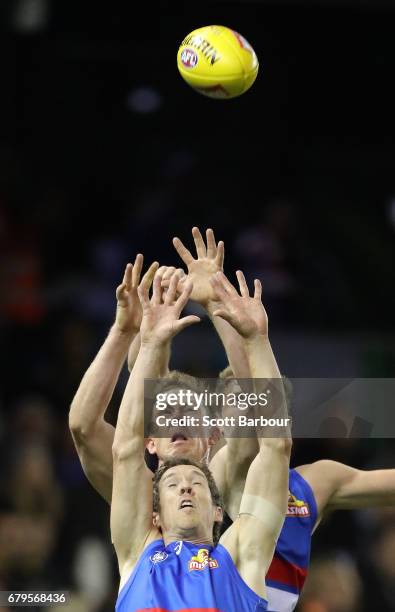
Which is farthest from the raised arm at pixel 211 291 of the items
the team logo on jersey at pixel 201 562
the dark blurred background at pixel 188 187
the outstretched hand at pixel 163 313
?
the dark blurred background at pixel 188 187

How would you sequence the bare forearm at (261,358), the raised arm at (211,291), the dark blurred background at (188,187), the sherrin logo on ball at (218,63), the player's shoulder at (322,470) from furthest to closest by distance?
the dark blurred background at (188,187)
the sherrin logo on ball at (218,63)
the player's shoulder at (322,470)
the raised arm at (211,291)
the bare forearm at (261,358)

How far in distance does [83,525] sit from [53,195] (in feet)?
10.7

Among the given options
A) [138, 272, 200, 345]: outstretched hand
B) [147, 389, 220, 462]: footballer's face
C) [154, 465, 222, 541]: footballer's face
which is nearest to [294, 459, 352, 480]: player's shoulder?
[147, 389, 220, 462]: footballer's face

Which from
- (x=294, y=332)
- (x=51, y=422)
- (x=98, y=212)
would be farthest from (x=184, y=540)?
(x=98, y=212)

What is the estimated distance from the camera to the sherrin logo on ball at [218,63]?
525 cm

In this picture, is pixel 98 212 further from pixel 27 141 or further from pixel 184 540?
pixel 184 540

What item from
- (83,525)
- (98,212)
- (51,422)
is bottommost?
(83,525)

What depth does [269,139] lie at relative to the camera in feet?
34.1

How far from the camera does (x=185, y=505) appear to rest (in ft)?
14.1

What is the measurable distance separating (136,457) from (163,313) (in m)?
0.56

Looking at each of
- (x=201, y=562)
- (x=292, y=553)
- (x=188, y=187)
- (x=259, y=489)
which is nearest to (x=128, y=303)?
(x=259, y=489)

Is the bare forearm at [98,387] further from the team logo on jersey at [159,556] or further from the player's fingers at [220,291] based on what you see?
the team logo on jersey at [159,556]

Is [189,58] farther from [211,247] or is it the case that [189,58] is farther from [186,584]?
[186,584]

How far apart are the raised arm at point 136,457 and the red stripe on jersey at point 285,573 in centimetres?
67
